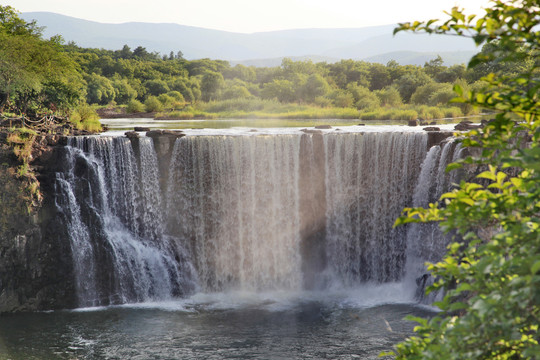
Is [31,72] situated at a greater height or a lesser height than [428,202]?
greater

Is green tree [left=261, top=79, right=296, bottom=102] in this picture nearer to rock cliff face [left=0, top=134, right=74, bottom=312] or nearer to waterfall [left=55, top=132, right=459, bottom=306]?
waterfall [left=55, top=132, right=459, bottom=306]

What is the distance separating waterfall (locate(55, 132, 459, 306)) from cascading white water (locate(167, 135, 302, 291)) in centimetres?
4

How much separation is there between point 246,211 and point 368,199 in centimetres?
478

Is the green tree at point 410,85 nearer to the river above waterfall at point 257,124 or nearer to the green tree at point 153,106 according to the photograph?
the river above waterfall at point 257,124

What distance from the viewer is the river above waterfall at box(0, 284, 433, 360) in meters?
15.5

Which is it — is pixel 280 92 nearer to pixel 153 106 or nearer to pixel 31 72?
pixel 153 106

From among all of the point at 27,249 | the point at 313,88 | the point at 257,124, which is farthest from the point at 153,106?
the point at 27,249

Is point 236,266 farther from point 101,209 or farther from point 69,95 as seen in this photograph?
point 69,95

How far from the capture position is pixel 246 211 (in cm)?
2264

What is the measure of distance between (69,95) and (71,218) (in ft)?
26.8

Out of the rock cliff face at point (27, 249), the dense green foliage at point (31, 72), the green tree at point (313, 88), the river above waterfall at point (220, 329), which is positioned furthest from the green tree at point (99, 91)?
the river above waterfall at point (220, 329)

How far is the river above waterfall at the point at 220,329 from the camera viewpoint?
15.5 metres

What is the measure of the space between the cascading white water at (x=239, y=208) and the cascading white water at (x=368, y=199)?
4.98 feet

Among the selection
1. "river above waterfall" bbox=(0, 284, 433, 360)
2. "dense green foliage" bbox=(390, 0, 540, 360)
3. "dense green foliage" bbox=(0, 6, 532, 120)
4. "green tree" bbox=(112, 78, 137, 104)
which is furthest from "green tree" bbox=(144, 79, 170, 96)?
"dense green foliage" bbox=(390, 0, 540, 360)
